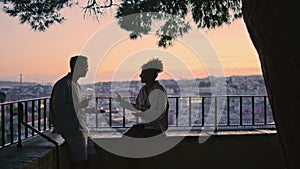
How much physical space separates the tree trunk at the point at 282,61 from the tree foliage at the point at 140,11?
430cm

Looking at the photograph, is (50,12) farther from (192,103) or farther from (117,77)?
(192,103)

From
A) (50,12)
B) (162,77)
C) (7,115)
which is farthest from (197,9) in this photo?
(7,115)

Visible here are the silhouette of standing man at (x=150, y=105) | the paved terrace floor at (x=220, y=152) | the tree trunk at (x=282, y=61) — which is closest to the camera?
the tree trunk at (x=282, y=61)

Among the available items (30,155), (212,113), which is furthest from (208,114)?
(30,155)

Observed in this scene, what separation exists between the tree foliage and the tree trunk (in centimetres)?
430

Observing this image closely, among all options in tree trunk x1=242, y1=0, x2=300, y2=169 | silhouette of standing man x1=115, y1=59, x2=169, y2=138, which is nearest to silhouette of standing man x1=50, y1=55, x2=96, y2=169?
silhouette of standing man x1=115, y1=59, x2=169, y2=138

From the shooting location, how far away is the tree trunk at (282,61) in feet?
4.61

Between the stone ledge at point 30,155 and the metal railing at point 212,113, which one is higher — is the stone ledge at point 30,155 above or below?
below

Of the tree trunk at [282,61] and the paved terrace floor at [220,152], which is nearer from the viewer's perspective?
the tree trunk at [282,61]

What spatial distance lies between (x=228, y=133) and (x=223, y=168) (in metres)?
0.54

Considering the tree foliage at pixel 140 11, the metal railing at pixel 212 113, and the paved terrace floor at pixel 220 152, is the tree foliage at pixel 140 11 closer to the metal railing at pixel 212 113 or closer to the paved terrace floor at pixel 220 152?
the metal railing at pixel 212 113

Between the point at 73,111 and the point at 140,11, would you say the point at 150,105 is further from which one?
the point at 140,11

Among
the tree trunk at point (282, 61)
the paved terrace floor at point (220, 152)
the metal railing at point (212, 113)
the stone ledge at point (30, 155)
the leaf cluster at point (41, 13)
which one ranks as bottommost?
the paved terrace floor at point (220, 152)

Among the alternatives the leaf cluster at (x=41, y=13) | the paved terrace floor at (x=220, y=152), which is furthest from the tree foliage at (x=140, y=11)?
the paved terrace floor at (x=220, y=152)
